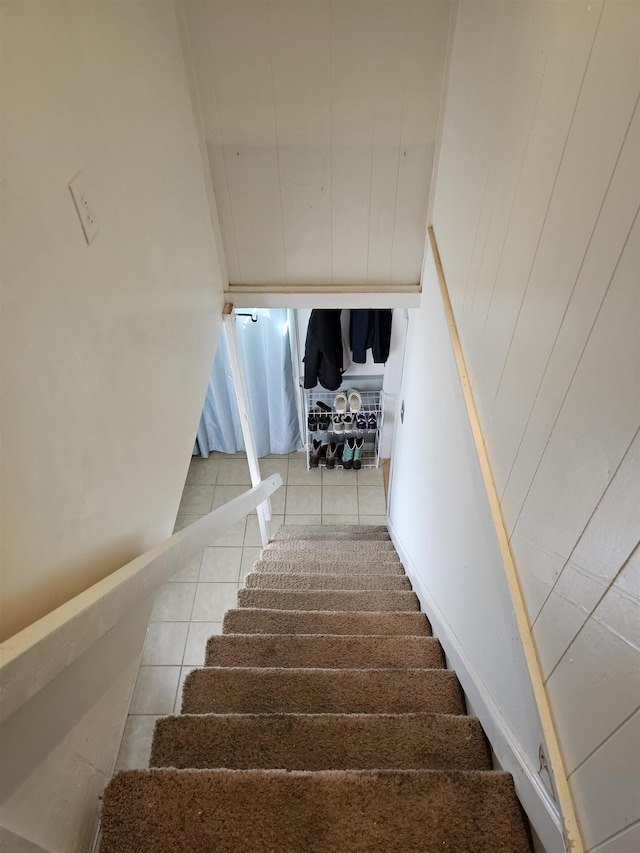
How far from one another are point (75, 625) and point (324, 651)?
120 cm

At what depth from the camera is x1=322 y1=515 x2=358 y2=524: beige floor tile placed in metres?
4.18

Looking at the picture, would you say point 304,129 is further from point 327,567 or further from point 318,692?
point 327,567

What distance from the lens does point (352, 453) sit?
443 centimetres

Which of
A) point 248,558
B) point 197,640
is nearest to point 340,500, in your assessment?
point 248,558

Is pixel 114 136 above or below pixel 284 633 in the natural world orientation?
above

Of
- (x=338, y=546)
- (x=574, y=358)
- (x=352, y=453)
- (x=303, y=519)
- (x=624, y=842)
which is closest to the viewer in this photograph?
(x=624, y=842)

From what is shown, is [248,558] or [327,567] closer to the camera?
[327,567]

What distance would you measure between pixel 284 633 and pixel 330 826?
1.00 meters

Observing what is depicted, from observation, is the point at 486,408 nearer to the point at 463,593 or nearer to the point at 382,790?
the point at 463,593

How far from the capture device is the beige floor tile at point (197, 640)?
3.24 meters

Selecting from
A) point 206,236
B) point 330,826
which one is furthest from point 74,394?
point 206,236

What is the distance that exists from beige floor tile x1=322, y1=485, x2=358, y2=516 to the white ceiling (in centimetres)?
211

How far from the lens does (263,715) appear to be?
4.75ft

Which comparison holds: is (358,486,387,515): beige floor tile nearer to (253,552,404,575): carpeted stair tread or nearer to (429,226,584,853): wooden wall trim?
(253,552,404,575): carpeted stair tread
